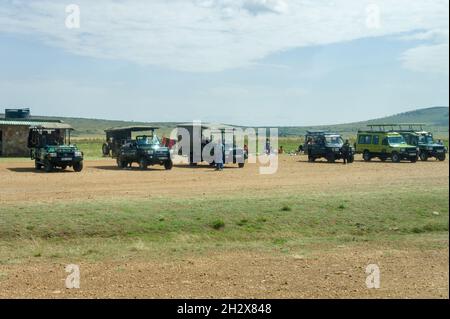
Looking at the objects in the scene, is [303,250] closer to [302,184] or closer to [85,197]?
[85,197]

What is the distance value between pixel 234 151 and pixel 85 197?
16927 mm

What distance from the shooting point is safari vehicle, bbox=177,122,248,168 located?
32906 millimetres

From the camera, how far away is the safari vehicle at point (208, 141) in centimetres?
3291

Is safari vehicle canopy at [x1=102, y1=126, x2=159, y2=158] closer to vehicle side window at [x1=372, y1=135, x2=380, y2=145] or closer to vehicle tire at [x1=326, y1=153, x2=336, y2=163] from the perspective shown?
vehicle tire at [x1=326, y1=153, x2=336, y2=163]

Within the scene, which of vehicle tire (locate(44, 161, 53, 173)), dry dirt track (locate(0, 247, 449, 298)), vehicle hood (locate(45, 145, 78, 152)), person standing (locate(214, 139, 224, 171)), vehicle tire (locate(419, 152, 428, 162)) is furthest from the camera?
vehicle tire (locate(419, 152, 428, 162))

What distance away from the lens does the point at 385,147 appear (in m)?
38.2

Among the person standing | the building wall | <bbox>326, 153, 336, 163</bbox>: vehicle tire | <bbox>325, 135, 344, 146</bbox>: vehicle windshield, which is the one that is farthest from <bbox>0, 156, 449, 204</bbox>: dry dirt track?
the building wall

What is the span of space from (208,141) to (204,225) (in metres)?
21.4

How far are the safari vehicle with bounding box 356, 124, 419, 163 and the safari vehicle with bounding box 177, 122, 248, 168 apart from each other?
880 cm

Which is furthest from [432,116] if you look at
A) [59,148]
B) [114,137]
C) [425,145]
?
[59,148]

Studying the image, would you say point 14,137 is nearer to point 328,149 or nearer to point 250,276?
point 328,149
